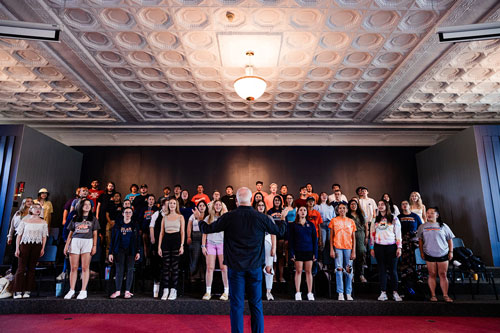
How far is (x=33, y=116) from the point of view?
29.1ft

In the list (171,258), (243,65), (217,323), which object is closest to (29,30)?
(243,65)

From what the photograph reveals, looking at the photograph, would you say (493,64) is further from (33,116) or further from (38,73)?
(33,116)

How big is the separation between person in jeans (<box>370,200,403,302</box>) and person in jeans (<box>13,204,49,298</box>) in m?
5.73

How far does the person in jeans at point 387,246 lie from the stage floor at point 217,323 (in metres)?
0.60

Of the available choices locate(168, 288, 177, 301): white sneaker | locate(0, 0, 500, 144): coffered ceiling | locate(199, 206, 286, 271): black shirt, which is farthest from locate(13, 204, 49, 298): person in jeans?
locate(199, 206, 286, 271): black shirt

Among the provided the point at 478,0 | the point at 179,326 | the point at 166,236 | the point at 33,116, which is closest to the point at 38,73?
the point at 33,116

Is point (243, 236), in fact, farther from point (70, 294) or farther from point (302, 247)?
point (70, 294)

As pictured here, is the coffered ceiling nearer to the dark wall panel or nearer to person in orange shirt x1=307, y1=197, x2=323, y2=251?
the dark wall panel

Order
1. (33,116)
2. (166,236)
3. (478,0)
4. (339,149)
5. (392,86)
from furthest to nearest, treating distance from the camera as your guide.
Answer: (339,149) < (33,116) < (392,86) < (166,236) < (478,0)

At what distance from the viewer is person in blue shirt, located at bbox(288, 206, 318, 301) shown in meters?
4.94

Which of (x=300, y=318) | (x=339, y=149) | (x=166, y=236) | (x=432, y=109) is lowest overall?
(x=300, y=318)

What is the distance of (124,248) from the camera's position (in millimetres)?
5066

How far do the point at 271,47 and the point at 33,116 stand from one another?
7.61 meters

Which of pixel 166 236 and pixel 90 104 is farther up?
pixel 90 104
